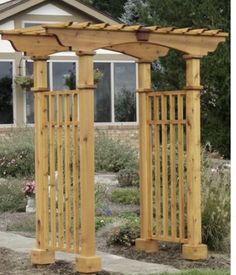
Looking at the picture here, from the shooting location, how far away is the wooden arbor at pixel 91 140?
725 centimetres

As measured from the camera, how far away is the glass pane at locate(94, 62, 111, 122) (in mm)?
24016

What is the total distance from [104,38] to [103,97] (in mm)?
16842

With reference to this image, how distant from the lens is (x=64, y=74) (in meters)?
23.7

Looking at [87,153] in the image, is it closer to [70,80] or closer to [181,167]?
[181,167]

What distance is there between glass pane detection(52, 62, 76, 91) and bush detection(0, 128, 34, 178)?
4644mm

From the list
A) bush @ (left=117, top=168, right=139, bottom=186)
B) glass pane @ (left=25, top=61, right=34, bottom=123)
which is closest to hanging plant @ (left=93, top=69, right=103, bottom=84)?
glass pane @ (left=25, top=61, right=34, bottom=123)

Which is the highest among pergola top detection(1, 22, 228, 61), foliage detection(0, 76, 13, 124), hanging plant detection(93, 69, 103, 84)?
hanging plant detection(93, 69, 103, 84)

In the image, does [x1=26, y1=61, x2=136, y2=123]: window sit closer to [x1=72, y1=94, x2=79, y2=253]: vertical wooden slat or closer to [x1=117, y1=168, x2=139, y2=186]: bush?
[x1=117, y1=168, x2=139, y2=186]: bush

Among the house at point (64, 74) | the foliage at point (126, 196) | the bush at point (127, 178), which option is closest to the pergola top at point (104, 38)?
the foliage at point (126, 196)

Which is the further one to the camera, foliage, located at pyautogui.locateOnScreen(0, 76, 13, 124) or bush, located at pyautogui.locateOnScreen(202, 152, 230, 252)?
foliage, located at pyautogui.locateOnScreen(0, 76, 13, 124)

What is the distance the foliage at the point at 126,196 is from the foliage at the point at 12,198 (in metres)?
1.61

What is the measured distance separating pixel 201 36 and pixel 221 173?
2.76 meters

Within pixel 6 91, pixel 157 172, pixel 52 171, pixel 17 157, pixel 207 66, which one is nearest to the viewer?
pixel 52 171

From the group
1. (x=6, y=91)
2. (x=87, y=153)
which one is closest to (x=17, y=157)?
(x=6, y=91)
